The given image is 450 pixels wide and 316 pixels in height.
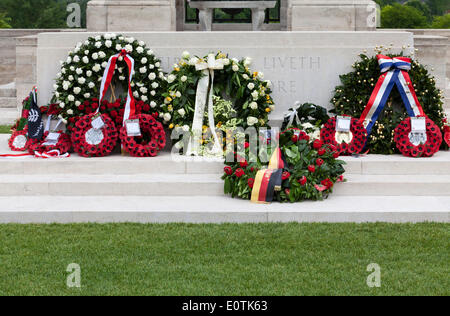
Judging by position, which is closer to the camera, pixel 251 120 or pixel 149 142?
pixel 251 120

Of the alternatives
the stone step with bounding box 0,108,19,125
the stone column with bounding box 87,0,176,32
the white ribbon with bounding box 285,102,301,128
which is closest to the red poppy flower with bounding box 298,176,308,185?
the white ribbon with bounding box 285,102,301,128

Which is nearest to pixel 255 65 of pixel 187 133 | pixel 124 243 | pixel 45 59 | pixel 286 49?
pixel 286 49

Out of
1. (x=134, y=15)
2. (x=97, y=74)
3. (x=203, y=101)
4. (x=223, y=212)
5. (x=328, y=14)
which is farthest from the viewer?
(x=134, y=15)

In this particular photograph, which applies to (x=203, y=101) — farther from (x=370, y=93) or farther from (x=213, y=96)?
(x=370, y=93)

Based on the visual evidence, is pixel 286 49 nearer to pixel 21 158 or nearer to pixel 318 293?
pixel 21 158

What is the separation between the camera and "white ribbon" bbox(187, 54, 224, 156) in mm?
9586

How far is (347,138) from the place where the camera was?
30.9ft

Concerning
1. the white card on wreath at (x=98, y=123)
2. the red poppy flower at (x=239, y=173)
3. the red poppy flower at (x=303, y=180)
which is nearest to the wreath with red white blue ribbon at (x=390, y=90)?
the red poppy flower at (x=303, y=180)

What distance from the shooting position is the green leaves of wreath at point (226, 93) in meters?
9.68

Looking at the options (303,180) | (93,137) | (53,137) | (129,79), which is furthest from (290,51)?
(53,137)

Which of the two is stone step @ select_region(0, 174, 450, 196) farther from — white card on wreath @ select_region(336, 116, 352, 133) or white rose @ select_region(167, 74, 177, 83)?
white rose @ select_region(167, 74, 177, 83)

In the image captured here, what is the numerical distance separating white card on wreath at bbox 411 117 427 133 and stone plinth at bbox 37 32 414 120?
4.52ft

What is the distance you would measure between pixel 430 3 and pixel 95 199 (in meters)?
61.1

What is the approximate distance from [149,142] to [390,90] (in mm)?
3441
